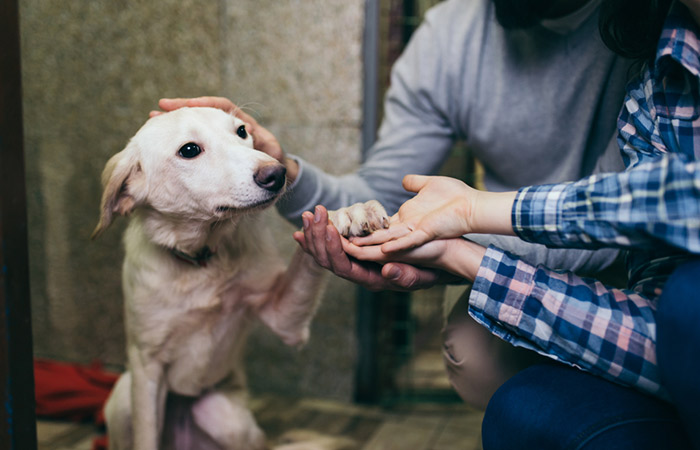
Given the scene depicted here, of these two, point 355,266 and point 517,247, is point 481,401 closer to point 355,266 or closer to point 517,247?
point 517,247

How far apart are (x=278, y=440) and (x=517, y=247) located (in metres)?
0.93

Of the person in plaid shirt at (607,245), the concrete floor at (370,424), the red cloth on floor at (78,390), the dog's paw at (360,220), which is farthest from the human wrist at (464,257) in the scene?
the red cloth on floor at (78,390)

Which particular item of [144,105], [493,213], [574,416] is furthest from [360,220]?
[144,105]

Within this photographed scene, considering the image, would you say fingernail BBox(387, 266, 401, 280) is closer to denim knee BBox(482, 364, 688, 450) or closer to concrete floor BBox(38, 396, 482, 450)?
denim knee BBox(482, 364, 688, 450)

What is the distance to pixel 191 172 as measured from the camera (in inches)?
43.1

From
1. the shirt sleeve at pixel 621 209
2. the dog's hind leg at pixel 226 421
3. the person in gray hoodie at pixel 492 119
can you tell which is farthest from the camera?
the dog's hind leg at pixel 226 421

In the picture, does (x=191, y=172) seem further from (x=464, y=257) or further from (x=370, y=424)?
(x=370, y=424)

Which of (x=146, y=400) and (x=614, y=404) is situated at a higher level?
(x=614, y=404)

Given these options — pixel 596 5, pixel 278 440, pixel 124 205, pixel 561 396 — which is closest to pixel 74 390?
pixel 278 440

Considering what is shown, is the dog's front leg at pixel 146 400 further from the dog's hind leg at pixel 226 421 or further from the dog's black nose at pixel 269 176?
the dog's black nose at pixel 269 176

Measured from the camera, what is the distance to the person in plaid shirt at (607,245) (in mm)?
738

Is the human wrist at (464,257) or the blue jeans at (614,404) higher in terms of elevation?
the human wrist at (464,257)

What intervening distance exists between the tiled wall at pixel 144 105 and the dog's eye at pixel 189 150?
17 centimetres

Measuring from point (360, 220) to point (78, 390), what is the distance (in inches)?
46.9
